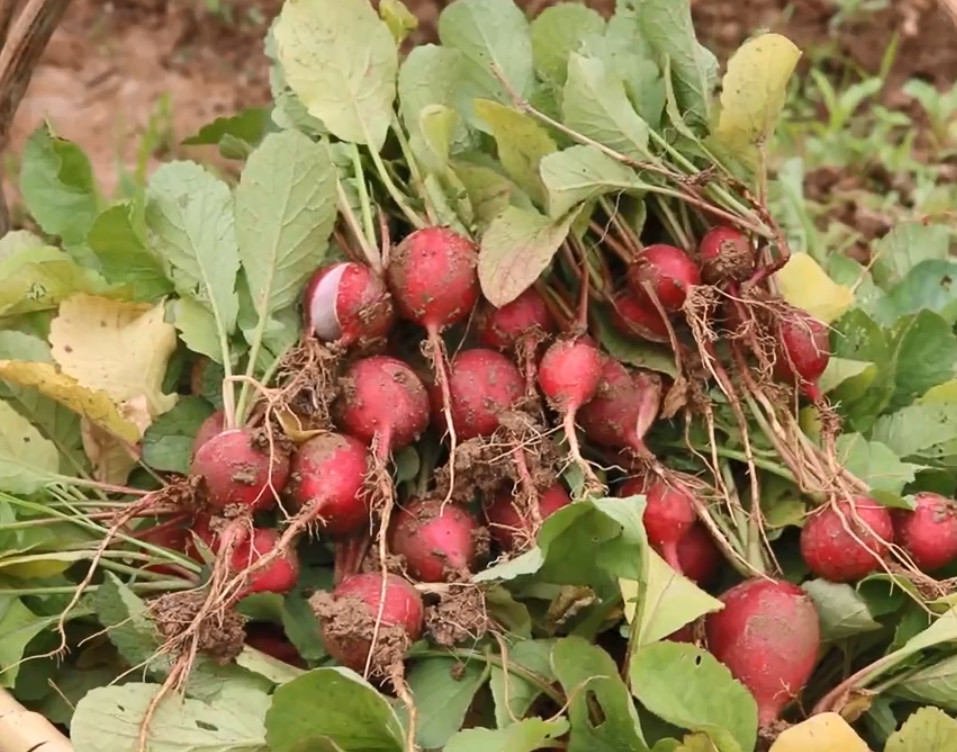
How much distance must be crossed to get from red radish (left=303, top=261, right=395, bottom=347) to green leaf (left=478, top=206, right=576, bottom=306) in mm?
70

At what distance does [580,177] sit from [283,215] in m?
0.20

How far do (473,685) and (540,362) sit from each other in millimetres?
212

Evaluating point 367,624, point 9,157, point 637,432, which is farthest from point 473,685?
point 9,157

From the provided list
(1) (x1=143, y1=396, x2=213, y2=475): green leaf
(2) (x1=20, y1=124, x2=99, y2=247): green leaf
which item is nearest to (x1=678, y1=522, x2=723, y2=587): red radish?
(1) (x1=143, y1=396, x2=213, y2=475): green leaf

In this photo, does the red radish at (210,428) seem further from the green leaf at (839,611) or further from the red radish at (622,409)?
the green leaf at (839,611)

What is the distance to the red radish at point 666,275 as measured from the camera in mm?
717

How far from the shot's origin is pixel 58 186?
0.84m

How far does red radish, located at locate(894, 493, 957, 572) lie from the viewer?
0.69m

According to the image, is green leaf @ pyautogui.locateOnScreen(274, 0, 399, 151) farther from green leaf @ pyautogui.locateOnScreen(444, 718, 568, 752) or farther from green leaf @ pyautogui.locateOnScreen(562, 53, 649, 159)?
green leaf @ pyautogui.locateOnScreen(444, 718, 568, 752)

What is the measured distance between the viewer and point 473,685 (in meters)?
0.64

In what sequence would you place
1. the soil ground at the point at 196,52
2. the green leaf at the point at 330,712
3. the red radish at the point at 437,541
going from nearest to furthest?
the green leaf at the point at 330,712 < the red radish at the point at 437,541 < the soil ground at the point at 196,52

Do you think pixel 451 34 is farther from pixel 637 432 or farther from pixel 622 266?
pixel 637 432

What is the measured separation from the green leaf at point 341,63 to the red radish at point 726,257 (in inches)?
9.6

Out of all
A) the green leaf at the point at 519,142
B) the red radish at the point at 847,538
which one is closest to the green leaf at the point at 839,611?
the red radish at the point at 847,538
